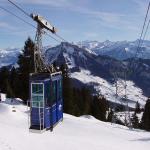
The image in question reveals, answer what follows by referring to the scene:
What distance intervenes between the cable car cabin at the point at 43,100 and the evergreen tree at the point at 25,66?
36.1 m

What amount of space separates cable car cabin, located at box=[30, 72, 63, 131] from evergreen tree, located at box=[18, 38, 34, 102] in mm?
36103

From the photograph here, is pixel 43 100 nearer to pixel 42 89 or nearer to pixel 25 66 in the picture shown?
pixel 42 89

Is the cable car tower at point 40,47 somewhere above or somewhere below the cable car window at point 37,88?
above

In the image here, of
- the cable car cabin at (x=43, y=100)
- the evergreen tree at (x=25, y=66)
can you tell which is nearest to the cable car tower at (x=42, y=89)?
the cable car cabin at (x=43, y=100)

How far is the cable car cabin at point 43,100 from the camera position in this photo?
20.0 m

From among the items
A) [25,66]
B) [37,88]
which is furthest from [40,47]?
[25,66]

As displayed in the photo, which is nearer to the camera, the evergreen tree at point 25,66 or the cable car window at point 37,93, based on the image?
the cable car window at point 37,93

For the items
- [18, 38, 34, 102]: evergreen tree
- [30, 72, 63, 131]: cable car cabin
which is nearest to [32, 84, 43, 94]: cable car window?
[30, 72, 63, 131]: cable car cabin

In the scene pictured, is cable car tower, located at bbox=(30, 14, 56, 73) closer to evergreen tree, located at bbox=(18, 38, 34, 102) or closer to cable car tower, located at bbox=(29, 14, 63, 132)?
cable car tower, located at bbox=(29, 14, 63, 132)

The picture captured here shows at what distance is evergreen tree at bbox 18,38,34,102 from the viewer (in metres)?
58.0

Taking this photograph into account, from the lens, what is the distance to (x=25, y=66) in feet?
191

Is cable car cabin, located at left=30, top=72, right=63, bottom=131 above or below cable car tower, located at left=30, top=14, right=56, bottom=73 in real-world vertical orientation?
below

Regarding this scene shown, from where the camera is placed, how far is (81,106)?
95.1 metres

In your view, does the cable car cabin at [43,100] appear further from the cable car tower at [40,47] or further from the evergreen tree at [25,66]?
the evergreen tree at [25,66]
